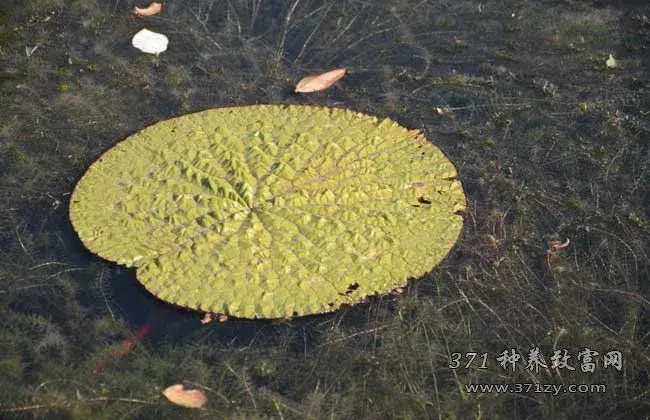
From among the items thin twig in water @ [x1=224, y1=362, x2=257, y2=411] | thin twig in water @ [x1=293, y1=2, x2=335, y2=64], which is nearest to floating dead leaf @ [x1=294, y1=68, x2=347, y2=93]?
thin twig in water @ [x1=293, y1=2, x2=335, y2=64]

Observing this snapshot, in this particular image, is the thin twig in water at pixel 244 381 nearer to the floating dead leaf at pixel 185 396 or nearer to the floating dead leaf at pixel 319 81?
the floating dead leaf at pixel 185 396

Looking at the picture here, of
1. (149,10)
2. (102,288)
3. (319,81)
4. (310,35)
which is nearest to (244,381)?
(102,288)

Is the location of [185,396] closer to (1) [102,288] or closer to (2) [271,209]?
(1) [102,288]

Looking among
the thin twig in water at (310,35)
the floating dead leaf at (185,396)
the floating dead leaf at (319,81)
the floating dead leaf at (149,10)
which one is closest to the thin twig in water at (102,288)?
the floating dead leaf at (185,396)

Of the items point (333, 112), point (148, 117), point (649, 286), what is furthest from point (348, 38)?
point (649, 286)

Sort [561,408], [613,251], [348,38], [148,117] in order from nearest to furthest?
[561,408] < [613,251] < [148,117] < [348,38]

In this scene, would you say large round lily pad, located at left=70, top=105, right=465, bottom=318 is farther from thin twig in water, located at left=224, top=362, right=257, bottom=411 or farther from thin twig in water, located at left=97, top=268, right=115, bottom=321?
thin twig in water, located at left=224, top=362, right=257, bottom=411

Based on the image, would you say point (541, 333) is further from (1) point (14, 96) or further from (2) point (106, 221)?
(1) point (14, 96)
